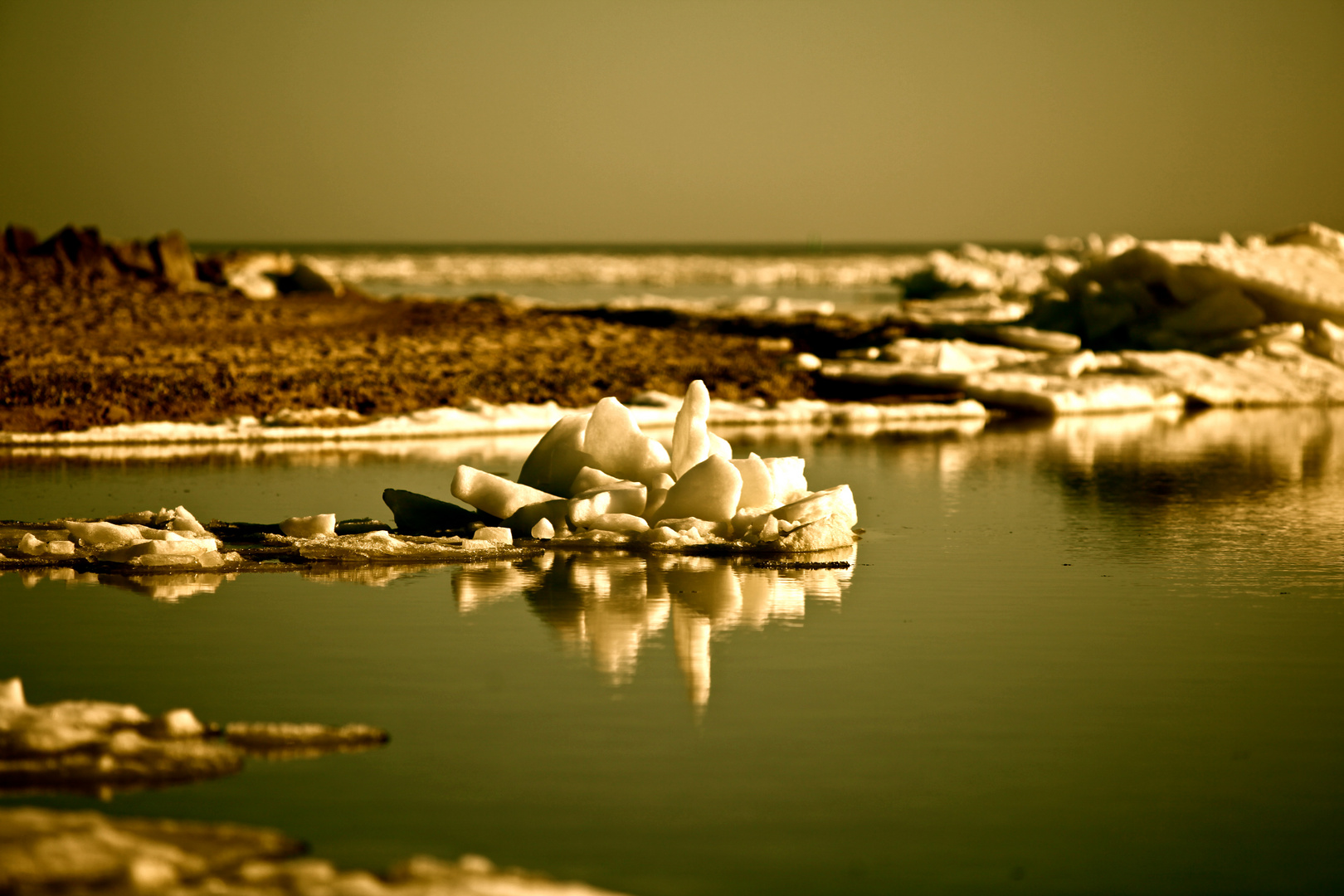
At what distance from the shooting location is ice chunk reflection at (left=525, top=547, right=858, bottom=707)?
19.7 feet

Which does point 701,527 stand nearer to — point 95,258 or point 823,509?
point 823,509

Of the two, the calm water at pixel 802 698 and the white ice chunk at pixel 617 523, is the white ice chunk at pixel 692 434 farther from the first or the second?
the calm water at pixel 802 698

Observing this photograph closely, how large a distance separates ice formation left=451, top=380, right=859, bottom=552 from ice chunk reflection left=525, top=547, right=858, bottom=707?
21 cm

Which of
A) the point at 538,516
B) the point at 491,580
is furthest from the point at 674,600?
the point at 538,516

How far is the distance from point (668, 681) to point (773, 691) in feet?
1.24

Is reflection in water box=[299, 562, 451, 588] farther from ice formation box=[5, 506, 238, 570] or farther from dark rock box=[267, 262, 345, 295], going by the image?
dark rock box=[267, 262, 345, 295]

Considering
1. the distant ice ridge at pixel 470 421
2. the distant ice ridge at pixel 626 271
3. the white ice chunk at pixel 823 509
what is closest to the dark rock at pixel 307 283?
the distant ice ridge at pixel 470 421

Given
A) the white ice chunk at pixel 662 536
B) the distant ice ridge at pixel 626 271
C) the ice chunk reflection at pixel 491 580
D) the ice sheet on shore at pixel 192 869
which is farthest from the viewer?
the distant ice ridge at pixel 626 271

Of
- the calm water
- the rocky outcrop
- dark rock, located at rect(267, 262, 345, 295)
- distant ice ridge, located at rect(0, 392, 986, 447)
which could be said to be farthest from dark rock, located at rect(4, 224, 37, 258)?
the calm water

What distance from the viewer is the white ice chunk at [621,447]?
883 centimetres

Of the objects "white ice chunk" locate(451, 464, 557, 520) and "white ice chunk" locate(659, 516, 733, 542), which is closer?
"white ice chunk" locate(659, 516, 733, 542)

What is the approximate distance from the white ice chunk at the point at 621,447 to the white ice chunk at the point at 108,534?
8.14ft

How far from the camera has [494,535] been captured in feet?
27.1

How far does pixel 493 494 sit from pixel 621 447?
2.53ft
